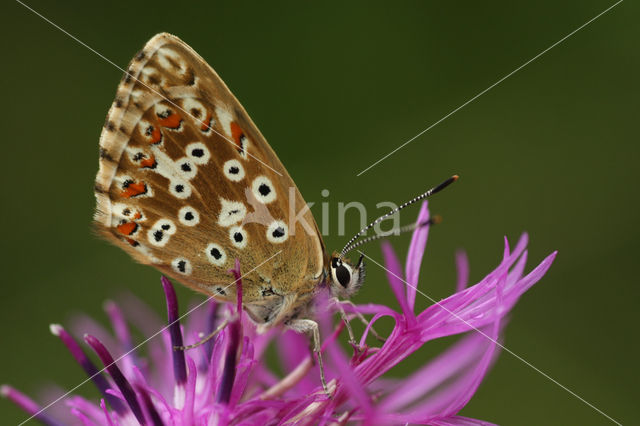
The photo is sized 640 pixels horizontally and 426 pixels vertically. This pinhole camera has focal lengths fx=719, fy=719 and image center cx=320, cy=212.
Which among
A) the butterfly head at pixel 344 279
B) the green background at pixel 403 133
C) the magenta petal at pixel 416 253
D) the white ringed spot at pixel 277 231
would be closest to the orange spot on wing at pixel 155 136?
the white ringed spot at pixel 277 231

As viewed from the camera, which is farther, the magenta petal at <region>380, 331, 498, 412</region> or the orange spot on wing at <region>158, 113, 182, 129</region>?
the orange spot on wing at <region>158, 113, 182, 129</region>

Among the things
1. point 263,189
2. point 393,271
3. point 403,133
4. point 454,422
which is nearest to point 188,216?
point 263,189

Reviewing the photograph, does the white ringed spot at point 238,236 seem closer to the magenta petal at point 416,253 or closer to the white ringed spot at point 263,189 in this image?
the white ringed spot at point 263,189

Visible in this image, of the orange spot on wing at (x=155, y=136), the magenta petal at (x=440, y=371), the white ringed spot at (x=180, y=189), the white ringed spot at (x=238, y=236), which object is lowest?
the magenta petal at (x=440, y=371)

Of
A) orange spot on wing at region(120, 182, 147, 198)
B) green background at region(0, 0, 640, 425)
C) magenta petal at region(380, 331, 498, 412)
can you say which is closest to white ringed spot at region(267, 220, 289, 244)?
orange spot on wing at region(120, 182, 147, 198)

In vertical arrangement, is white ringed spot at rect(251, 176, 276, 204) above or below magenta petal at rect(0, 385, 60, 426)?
above

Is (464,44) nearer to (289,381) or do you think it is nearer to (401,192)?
(401,192)

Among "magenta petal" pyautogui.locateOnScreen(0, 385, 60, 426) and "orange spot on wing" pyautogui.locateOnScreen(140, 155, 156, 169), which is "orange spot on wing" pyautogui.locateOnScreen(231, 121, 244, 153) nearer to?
"orange spot on wing" pyautogui.locateOnScreen(140, 155, 156, 169)
